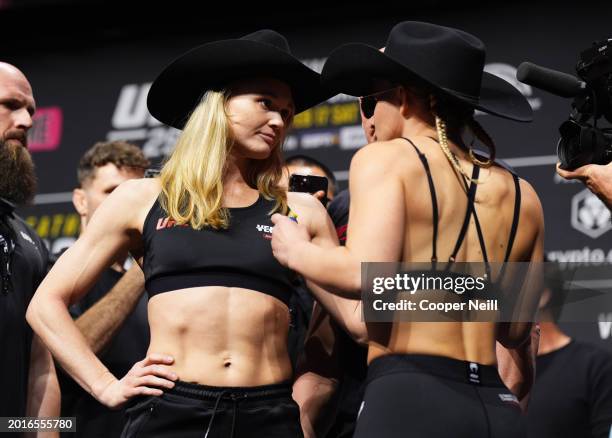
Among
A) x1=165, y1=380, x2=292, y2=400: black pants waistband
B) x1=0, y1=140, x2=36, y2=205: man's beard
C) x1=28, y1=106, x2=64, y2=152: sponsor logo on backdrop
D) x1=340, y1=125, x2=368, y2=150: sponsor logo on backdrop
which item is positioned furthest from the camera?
x1=28, y1=106, x2=64, y2=152: sponsor logo on backdrop

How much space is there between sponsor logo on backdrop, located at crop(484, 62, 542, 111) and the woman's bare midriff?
9.46 feet

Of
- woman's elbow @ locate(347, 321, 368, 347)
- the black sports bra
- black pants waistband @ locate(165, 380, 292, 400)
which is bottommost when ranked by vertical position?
black pants waistband @ locate(165, 380, 292, 400)

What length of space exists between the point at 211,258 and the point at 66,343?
477 millimetres

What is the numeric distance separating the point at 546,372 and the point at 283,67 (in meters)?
2.15

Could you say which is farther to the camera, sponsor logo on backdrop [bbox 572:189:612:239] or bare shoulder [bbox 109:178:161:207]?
sponsor logo on backdrop [bbox 572:189:612:239]

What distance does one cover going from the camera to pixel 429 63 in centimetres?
241

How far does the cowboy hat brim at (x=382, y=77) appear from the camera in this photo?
2.41 meters

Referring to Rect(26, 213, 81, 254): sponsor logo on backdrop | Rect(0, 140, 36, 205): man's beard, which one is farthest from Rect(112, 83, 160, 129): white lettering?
Rect(0, 140, 36, 205): man's beard

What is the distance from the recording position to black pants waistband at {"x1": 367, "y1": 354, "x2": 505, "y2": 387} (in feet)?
7.23

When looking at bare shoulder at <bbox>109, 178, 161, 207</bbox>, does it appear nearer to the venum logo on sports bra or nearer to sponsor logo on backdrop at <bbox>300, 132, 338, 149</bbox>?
the venum logo on sports bra

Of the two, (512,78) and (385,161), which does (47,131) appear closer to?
(512,78)

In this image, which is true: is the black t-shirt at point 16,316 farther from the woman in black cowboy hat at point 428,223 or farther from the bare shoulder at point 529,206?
the bare shoulder at point 529,206

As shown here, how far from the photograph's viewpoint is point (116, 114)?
6.16 metres

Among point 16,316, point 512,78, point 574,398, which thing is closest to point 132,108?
point 512,78
